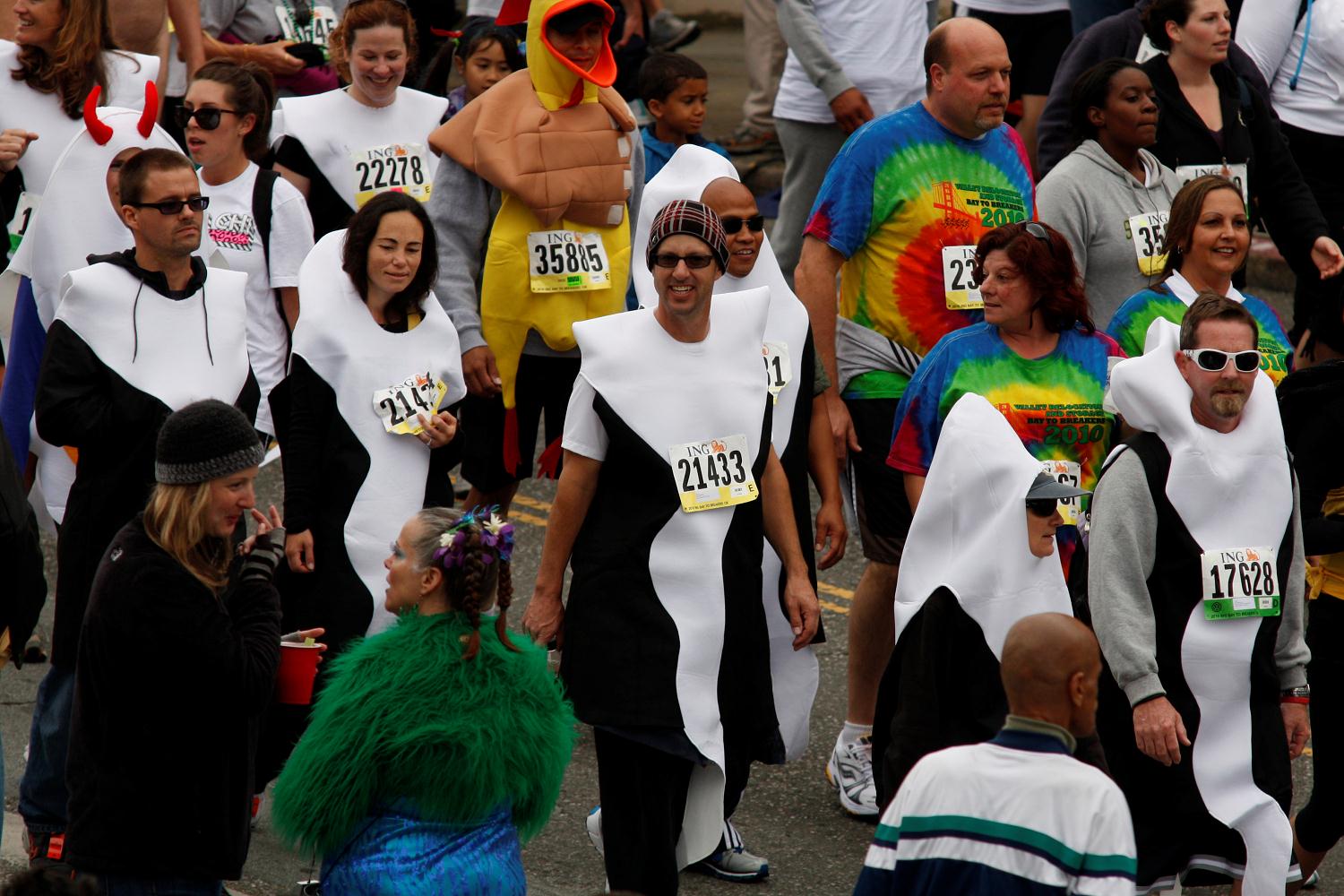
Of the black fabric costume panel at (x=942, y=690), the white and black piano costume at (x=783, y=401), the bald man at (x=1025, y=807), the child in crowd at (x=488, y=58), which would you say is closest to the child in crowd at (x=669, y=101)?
the child in crowd at (x=488, y=58)

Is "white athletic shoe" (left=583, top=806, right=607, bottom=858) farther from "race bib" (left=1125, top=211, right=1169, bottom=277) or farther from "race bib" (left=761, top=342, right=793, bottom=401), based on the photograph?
"race bib" (left=1125, top=211, right=1169, bottom=277)

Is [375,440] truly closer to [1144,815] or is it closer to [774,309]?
[774,309]

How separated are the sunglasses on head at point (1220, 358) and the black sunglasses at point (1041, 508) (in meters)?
0.60

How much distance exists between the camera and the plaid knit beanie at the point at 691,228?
17.4 feet

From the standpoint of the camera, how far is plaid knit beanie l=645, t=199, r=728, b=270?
530 centimetres

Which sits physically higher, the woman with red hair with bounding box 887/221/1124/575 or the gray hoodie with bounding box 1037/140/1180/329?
the gray hoodie with bounding box 1037/140/1180/329

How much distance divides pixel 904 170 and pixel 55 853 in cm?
343

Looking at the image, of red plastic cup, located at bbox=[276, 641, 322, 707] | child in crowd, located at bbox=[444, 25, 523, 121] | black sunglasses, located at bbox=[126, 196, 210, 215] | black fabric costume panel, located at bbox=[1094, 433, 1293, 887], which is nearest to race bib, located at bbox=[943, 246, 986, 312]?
black fabric costume panel, located at bbox=[1094, 433, 1293, 887]

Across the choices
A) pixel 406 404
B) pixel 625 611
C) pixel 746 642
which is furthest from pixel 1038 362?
pixel 406 404

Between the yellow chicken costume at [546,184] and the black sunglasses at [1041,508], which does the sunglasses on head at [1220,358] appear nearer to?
the black sunglasses at [1041,508]

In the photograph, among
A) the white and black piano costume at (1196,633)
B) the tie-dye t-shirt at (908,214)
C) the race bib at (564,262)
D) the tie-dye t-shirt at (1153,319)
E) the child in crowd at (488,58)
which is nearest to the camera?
the white and black piano costume at (1196,633)

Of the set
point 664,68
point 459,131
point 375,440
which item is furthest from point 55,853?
point 664,68

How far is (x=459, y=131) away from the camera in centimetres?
678

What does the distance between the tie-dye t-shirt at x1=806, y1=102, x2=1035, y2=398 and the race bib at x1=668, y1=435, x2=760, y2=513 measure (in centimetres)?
139
